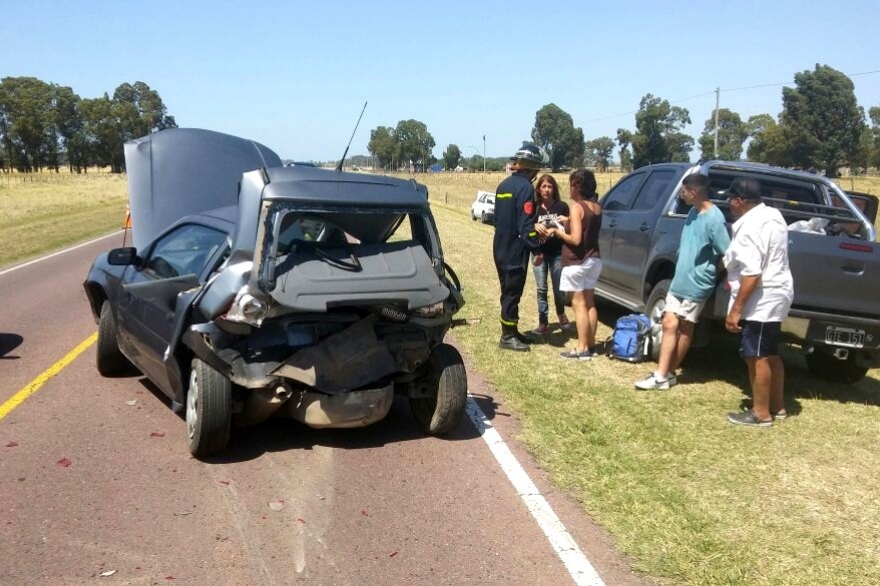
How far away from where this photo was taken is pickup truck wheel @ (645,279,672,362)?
765cm

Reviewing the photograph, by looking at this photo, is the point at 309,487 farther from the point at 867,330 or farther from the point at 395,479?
the point at 867,330

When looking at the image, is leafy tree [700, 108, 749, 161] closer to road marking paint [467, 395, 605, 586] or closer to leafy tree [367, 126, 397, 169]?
leafy tree [367, 126, 397, 169]

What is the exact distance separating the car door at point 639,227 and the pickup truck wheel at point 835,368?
1829mm

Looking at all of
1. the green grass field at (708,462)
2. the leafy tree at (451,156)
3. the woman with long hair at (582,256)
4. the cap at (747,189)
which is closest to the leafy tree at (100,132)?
the leafy tree at (451,156)

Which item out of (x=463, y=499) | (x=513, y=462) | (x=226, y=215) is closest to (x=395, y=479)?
(x=463, y=499)

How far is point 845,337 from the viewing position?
636 centimetres

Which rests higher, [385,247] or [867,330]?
[385,247]

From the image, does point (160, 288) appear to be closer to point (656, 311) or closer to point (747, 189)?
point (747, 189)

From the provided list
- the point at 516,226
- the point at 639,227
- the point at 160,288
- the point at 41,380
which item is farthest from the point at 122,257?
the point at 639,227

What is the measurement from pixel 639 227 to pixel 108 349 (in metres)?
5.48

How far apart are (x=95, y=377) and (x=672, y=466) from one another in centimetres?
496

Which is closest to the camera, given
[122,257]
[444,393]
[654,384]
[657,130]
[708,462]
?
[708,462]

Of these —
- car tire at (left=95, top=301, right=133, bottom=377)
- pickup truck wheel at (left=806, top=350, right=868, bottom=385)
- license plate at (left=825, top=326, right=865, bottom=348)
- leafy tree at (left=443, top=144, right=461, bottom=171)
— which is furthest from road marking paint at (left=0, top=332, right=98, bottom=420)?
leafy tree at (left=443, top=144, right=461, bottom=171)

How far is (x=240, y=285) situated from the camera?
15.6ft
